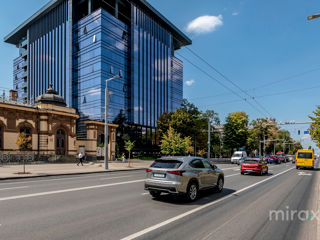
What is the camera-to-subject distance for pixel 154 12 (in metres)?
61.6

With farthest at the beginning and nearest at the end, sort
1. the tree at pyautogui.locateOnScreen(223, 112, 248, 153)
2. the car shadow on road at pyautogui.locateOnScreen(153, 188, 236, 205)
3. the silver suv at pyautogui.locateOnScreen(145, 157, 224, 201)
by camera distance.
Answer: the tree at pyautogui.locateOnScreen(223, 112, 248, 153)
the car shadow on road at pyautogui.locateOnScreen(153, 188, 236, 205)
the silver suv at pyautogui.locateOnScreen(145, 157, 224, 201)

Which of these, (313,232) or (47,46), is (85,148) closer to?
(313,232)

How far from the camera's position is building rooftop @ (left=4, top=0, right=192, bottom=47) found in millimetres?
57806

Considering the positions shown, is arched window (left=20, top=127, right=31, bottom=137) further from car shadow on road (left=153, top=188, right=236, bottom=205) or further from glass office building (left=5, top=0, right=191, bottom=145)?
car shadow on road (left=153, top=188, right=236, bottom=205)

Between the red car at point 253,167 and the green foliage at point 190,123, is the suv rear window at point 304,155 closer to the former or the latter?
the red car at point 253,167

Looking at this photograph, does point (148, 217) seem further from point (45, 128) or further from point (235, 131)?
point (235, 131)

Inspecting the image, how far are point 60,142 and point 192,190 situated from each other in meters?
29.3

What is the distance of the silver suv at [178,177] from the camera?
7.30 meters

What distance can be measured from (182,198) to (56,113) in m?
28.3

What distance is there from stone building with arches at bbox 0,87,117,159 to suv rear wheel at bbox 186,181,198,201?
2735 cm

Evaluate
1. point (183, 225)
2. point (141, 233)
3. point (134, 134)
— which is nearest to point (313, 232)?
point (183, 225)

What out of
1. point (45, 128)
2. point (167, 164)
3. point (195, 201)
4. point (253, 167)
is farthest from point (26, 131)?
point (195, 201)

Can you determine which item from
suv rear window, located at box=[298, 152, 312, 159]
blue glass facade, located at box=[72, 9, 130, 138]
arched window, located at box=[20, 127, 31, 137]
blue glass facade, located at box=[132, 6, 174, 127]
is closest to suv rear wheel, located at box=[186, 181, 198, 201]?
suv rear window, located at box=[298, 152, 312, 159]

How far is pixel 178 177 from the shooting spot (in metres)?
7.29
